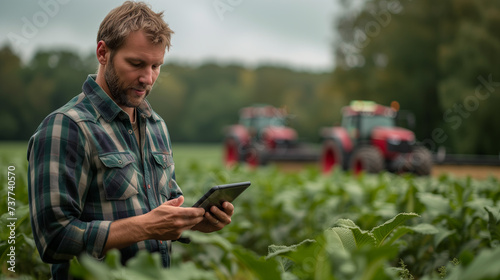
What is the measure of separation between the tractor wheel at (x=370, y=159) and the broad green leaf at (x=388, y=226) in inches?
386

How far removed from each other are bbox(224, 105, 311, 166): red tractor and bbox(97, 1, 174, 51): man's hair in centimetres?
1436

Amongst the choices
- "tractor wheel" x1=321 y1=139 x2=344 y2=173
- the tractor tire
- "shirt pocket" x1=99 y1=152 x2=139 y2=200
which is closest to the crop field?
"shirt pocket" x1=99 y1=152 x2=139 y2=200

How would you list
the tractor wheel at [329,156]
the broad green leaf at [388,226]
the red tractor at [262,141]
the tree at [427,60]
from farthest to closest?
1. the tree at [427,60]
2. the red tractor at [262,141]
3. the tractor wheel at [329,156]
4. the broad green leaf at [388,226]

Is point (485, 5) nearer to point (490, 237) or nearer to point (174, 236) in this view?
point (490, 237)

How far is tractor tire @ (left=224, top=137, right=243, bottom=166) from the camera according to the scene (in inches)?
741

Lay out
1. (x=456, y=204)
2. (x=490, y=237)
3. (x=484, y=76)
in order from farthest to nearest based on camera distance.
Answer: (x=484, y=76) → (x=456, y=204) → (x=490, y=237)

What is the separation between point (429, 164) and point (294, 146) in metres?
7.71

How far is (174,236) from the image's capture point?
1.81 m

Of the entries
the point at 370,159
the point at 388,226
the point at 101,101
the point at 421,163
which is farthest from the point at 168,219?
the point at 421,163

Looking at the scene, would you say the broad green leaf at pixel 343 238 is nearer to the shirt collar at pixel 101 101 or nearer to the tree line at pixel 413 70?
the shirt collar at pixel 101 101

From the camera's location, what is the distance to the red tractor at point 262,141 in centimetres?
1688

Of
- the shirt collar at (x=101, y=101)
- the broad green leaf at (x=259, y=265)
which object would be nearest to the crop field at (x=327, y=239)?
the broad green leaf at (x=259, y=265)

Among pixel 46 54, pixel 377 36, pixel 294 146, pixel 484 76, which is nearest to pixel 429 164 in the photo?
pixel 294 146

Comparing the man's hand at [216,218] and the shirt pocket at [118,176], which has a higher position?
the shirt pocket at [118,176]
